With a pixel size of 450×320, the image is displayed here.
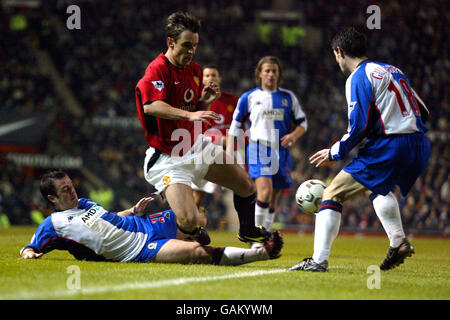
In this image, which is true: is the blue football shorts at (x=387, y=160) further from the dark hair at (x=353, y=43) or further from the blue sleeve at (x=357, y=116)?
the dark hair at (x=353, y=43)

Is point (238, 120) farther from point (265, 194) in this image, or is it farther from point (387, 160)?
point (387, 160)

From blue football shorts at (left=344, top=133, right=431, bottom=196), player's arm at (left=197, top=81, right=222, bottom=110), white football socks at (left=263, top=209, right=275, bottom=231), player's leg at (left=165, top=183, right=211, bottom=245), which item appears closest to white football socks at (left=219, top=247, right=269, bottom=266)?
player's leg at (left=165, top=183, right=211, bottom=245)

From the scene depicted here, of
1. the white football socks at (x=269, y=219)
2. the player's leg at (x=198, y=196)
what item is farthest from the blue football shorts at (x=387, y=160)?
the player's leg at (x=198, y=196)

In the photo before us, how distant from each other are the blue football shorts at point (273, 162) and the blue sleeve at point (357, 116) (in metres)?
3.51

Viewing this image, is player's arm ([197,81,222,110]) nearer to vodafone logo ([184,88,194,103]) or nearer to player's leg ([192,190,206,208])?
vodafone logo ([184,88,194,103])

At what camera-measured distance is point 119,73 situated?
904 inches

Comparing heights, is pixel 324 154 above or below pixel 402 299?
above

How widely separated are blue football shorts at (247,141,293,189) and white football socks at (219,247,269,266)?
319 centimetres

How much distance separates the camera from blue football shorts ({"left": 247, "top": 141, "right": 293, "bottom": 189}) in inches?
336

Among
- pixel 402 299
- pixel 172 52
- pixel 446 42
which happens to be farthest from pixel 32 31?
pixel 402 299

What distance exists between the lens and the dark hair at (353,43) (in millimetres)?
5289

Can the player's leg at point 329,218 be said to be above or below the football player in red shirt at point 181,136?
below
